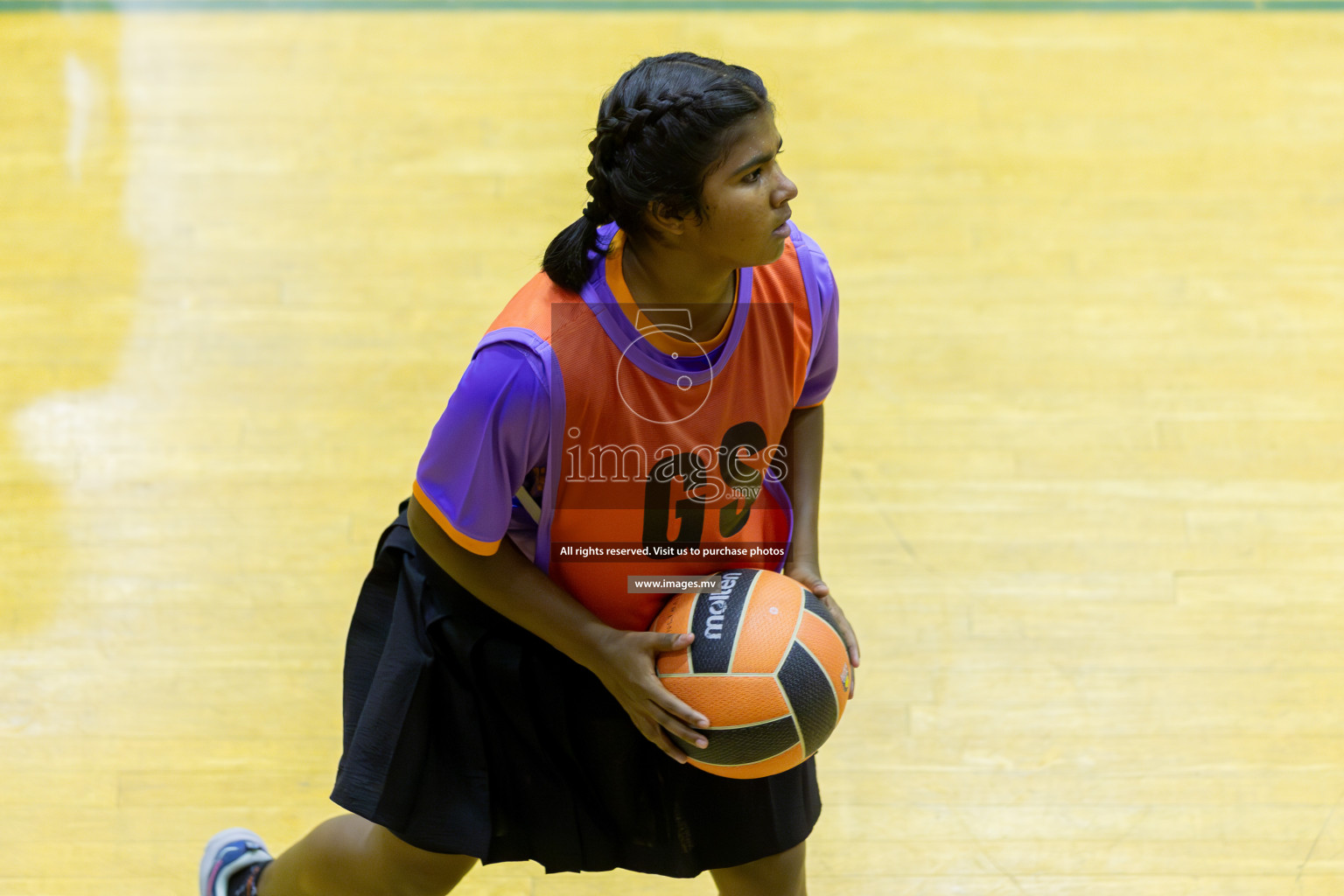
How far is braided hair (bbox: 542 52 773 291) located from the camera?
1.40 meters

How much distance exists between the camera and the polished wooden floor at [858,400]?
2.24 meters

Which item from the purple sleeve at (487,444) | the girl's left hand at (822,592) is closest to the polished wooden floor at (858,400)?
the girl's left hand at (822,592)

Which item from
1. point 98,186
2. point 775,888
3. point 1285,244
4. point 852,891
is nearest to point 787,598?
point 775,888

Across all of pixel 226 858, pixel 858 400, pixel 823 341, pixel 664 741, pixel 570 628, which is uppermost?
pixel 823 341

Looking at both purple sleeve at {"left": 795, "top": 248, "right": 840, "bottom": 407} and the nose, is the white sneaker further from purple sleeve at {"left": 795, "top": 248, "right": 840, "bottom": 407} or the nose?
the nose

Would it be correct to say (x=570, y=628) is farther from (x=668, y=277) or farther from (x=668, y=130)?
(x=668, y=130)

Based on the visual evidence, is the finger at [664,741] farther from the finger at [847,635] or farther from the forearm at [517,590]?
the finger at [847,635]

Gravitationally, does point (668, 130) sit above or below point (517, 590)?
above

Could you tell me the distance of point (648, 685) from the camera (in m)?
1.53

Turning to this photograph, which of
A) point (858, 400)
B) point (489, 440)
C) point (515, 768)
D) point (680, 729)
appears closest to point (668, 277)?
point (489, 440)

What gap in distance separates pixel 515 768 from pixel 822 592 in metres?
0.46

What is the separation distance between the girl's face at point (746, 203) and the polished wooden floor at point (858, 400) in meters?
1.14

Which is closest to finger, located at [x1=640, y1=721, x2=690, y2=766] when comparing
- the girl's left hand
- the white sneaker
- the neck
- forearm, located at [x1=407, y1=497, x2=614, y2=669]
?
forearm, located at [x1=407, y1=497, x2=614, y2=669]

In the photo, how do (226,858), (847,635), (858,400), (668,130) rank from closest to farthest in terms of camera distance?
(668,130) → (847,635) → (226,858) → (858,400)
